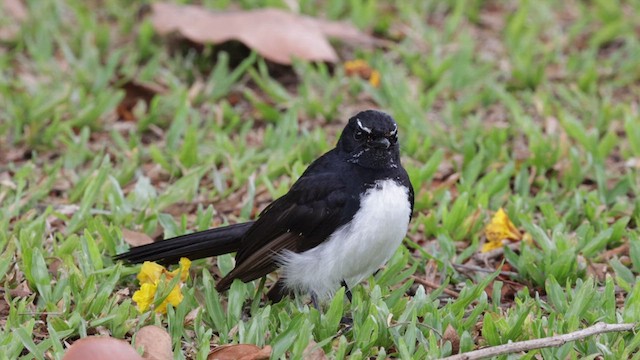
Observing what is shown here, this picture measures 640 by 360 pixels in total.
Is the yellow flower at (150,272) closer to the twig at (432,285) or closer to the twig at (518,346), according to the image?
the twig at (432,285)

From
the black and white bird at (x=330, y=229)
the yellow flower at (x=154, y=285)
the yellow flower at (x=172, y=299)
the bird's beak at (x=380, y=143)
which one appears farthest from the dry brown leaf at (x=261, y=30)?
the yellow flower at (x=172, y=299)

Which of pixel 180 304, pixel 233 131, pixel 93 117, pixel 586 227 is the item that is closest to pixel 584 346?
pixel 586 227

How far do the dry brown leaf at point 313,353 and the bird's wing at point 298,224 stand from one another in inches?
23.2

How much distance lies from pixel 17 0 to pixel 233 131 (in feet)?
7.81

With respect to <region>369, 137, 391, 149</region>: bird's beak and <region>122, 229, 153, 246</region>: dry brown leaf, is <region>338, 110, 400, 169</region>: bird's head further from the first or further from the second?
<region>122, 229, 153, 246</region>: dry brown leaf

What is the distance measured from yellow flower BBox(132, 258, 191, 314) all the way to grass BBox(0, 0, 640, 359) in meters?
0.07

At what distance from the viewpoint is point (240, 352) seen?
386cm

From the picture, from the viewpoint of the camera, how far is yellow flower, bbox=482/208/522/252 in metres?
5.07

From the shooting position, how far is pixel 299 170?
18.8 ft

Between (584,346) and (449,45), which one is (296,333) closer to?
(584,346)

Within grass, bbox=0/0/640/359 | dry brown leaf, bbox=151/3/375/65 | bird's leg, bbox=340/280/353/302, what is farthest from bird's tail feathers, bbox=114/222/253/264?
dry brown leaf, bbox=151/3/375/65

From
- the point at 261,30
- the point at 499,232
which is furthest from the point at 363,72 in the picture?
the point at 499,232

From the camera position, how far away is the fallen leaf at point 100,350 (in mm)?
3480

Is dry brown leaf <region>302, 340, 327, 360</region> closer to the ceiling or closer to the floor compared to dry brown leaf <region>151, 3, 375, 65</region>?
closer to the floor
